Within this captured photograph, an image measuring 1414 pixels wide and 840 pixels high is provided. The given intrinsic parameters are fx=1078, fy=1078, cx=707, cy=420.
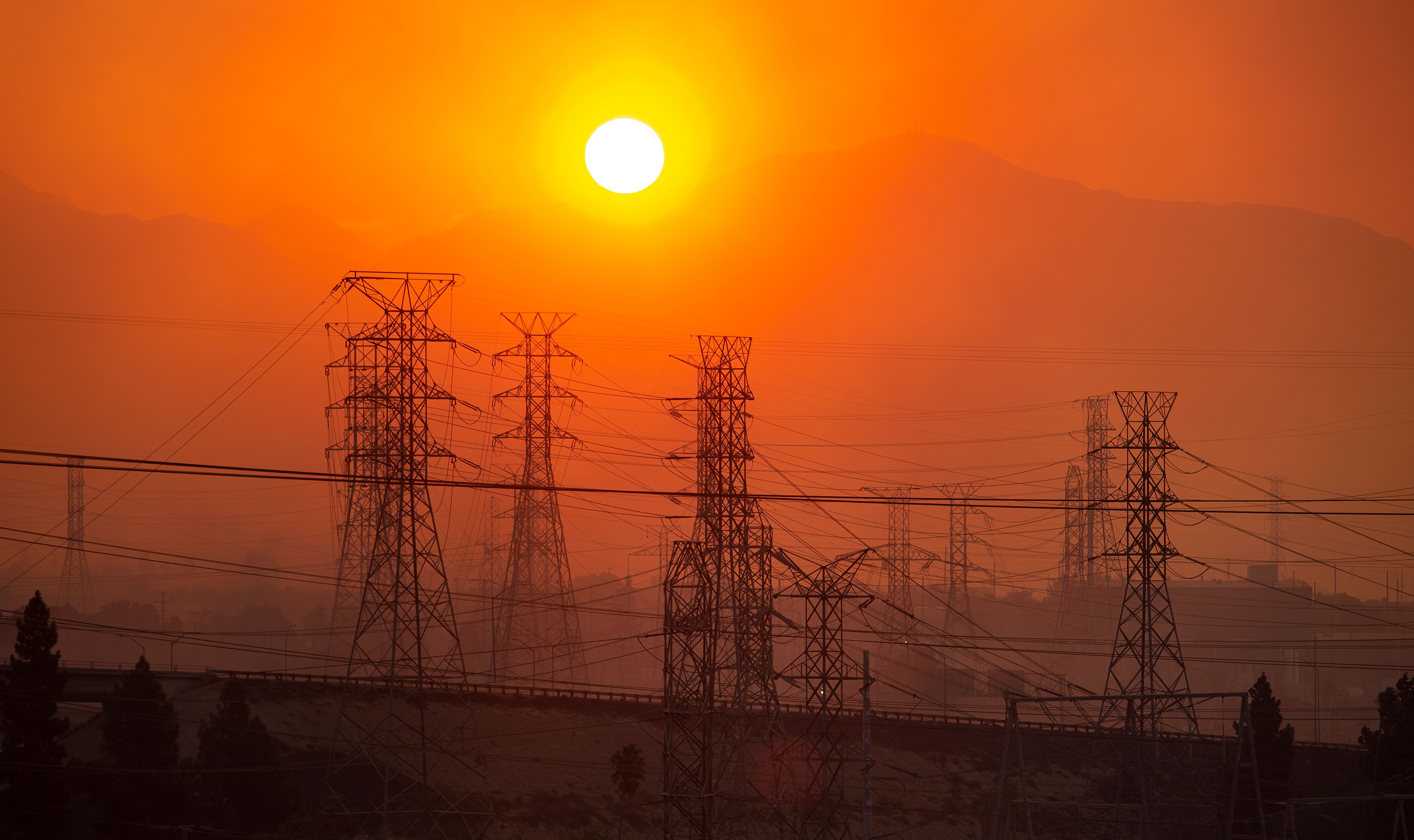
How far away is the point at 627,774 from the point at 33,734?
24722 millimetres

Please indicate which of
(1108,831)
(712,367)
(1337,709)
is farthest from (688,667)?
(1337,709)

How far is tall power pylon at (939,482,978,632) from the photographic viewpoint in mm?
101750

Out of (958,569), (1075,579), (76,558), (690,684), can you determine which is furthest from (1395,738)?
(76,558)

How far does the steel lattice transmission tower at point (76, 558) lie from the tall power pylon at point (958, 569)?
68853mm

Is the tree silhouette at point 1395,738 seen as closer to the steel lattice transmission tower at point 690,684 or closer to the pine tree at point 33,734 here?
the steel lattice transmission tower at point 690,684

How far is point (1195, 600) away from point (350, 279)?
117389mm

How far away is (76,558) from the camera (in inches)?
4476

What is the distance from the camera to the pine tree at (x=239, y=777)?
4222 cm

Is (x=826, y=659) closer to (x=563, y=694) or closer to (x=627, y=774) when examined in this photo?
(x=627, y=774)

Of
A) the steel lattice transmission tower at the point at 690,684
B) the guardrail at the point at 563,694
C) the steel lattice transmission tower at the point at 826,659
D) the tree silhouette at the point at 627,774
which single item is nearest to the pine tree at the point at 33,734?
the guardrail at the point at 563,694

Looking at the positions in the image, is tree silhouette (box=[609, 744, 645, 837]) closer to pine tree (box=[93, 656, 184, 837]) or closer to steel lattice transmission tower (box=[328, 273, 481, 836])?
steel lattice transmission tower (box=[328, 273, 481, 836])

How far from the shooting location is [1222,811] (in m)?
46.3

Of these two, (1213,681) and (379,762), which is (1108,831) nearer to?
(379,762)

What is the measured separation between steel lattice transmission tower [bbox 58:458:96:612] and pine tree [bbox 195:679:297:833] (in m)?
33.3
